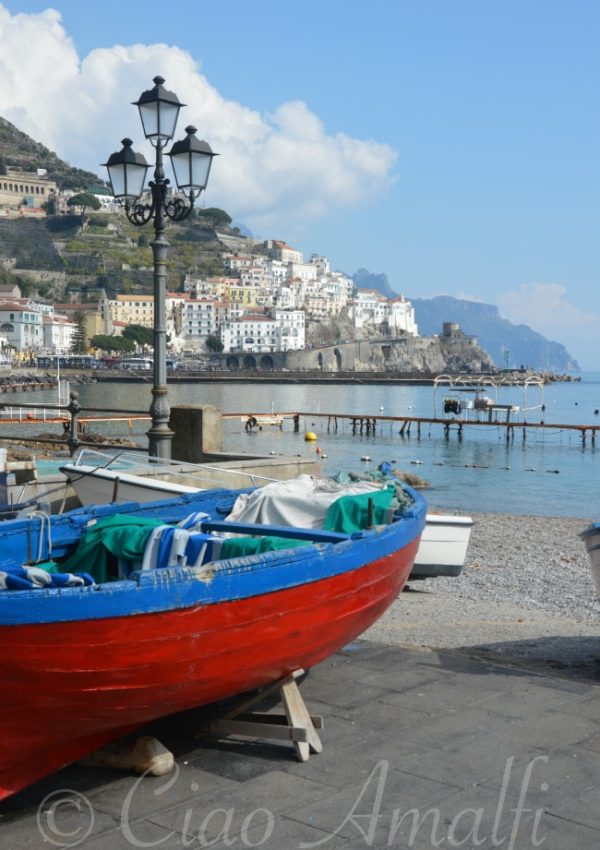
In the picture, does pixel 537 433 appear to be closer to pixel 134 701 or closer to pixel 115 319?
pixel 134 701

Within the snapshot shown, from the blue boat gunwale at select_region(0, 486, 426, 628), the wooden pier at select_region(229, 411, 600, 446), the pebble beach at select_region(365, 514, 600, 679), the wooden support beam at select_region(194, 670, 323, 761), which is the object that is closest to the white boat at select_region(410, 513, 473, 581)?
the pebble beach at select_region(365, 514, 600, 679)

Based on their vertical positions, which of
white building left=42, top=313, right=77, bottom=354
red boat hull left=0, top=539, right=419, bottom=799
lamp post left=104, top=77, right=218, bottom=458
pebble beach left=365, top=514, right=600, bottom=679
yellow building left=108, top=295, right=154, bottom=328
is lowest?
pebble beach left=365, top=514, right=600, bottom=679

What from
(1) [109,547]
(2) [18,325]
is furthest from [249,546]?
(2) [18,325]

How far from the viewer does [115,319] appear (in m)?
190

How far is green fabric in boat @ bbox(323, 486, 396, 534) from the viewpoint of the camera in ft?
21.6

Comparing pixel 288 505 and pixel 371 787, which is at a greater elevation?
pixel 288 505

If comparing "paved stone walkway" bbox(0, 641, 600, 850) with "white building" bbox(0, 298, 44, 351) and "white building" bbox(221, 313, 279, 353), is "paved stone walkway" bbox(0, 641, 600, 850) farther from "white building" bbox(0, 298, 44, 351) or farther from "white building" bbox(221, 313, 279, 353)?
"white building" bbox(221, 313, 279, 353)

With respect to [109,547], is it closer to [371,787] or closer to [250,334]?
[371,787]

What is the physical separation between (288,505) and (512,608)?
504 centimetres

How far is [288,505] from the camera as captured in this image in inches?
273

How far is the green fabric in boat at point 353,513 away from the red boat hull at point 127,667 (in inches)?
40.6

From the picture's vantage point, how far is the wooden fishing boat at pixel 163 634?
15.0ft

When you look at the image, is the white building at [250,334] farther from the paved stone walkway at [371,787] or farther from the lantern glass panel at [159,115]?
the paved stone walkway at [371,787]

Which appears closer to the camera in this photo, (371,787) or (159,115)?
(371,787)
